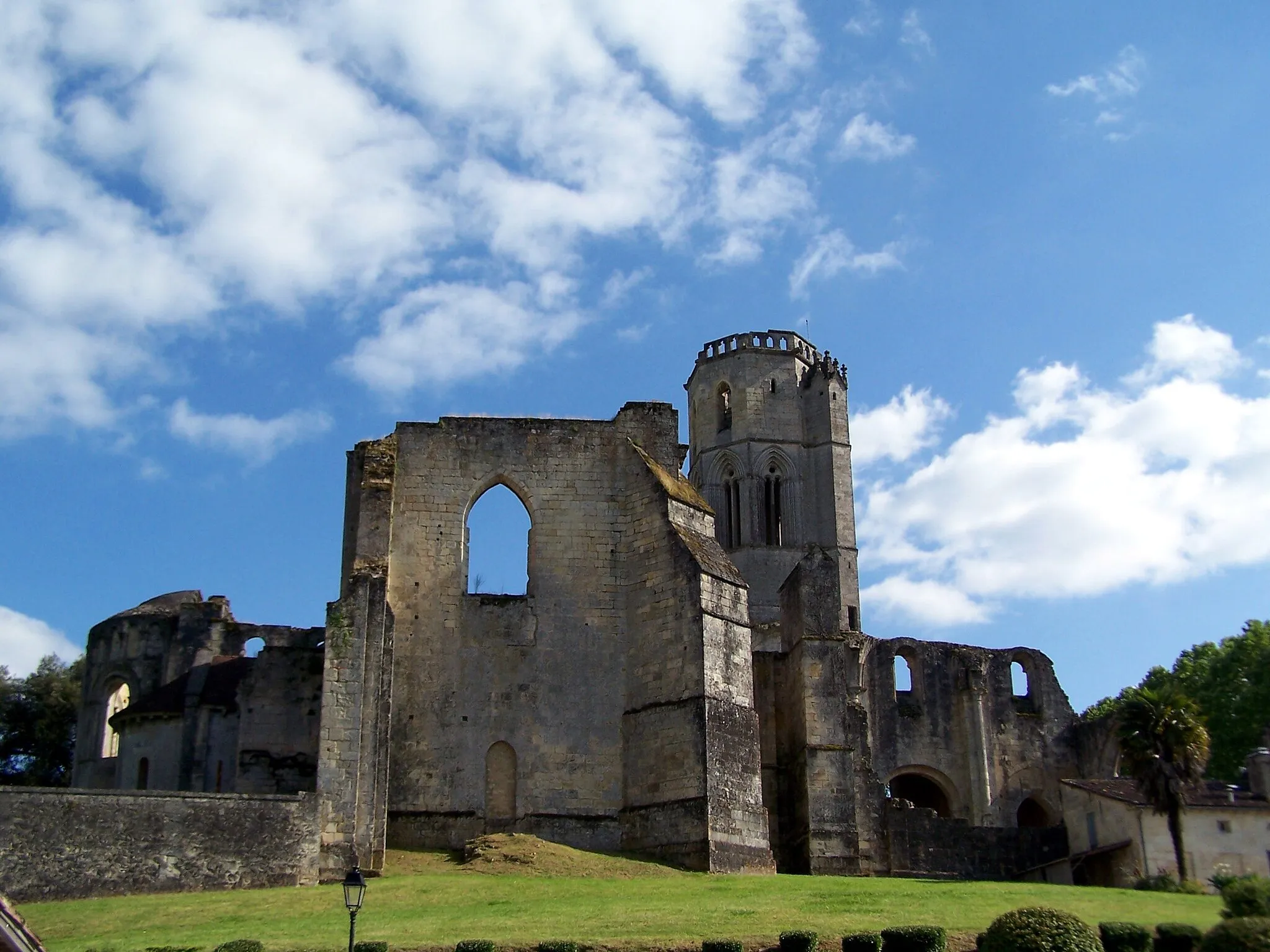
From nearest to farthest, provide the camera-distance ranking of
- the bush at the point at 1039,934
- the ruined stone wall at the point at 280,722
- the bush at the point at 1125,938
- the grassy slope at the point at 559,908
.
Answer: the bush at the point at 1039,934
the bush at the point at 1125,938
the grassy slope at the point at 559,908
the ruined stone wall at the point at 280,722

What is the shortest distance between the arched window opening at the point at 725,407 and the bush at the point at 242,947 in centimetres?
4552

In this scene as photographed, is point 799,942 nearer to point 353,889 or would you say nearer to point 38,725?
point 353,889

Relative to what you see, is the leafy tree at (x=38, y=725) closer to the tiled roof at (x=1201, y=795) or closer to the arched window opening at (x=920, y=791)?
the arched window opening at (x=920, y=791)

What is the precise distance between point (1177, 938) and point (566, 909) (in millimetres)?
8318

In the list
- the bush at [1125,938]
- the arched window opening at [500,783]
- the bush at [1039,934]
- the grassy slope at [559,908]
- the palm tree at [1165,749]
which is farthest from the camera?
the arched window opening at [500,783]

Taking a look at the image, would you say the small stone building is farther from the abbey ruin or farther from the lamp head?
the lamp head

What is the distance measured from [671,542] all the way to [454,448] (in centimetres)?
519

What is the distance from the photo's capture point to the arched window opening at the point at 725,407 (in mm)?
61750

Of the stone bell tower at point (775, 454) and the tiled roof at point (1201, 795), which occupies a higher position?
the stone bell tower at point (775, 454)

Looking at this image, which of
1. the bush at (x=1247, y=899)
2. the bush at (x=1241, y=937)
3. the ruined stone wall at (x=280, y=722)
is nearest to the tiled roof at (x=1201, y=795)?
the bush at (x=1247, y=899)

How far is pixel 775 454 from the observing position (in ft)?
199

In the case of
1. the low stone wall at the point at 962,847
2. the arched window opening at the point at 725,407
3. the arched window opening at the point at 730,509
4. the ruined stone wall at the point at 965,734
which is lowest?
the low stone wall at the point at 962,847

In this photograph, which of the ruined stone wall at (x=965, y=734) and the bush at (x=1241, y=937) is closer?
the bush at (x=1241, y=937)

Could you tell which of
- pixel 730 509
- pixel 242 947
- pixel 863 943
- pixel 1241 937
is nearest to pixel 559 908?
pixel 863 943
